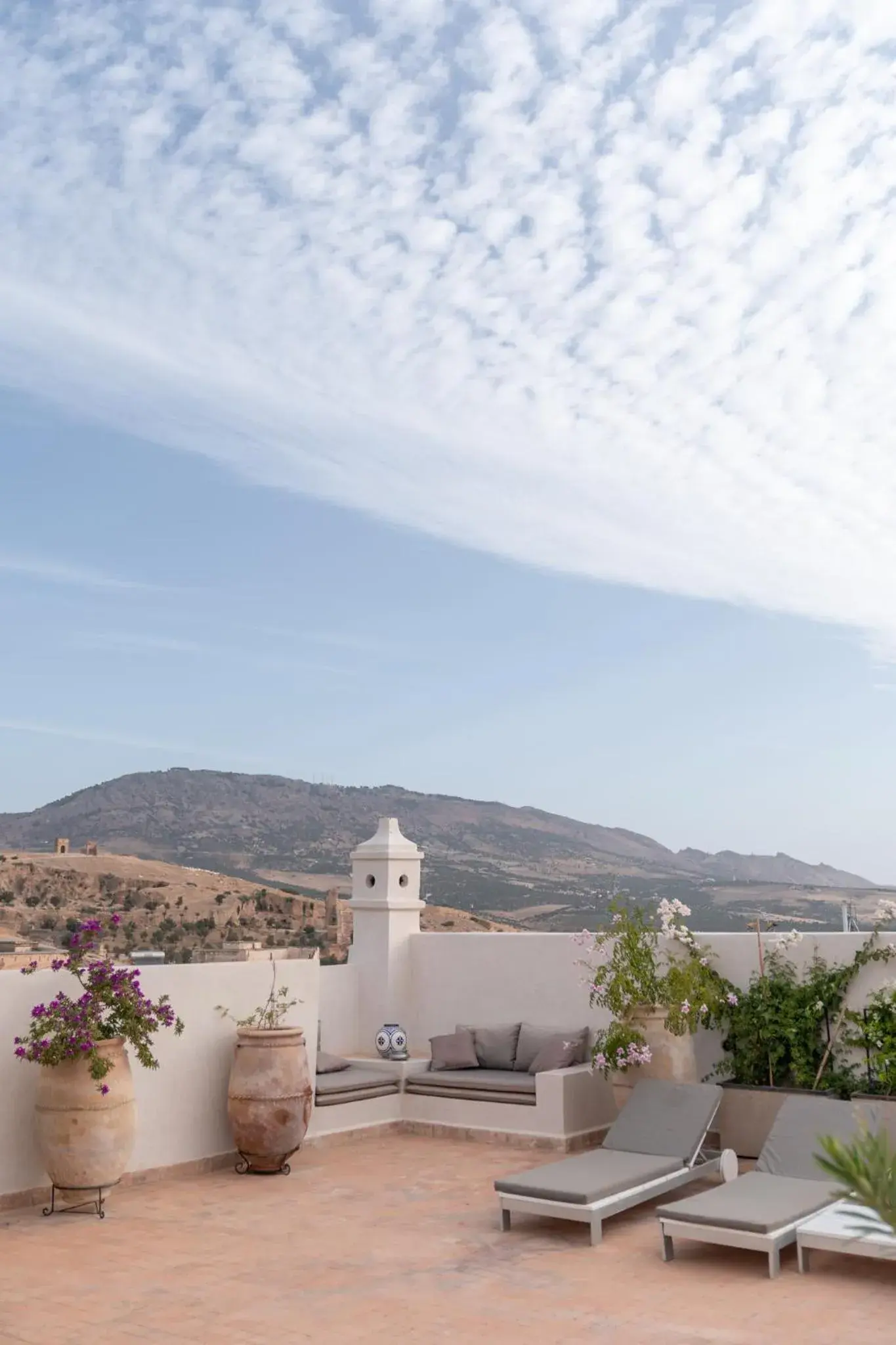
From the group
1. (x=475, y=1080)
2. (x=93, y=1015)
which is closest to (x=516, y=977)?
(x=475, y=1080)

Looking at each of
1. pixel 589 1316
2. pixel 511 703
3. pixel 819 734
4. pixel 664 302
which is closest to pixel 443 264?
pixel 664 302

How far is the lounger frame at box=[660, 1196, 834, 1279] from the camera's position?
580cm

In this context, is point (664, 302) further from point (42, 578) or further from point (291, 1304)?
point (42, 578)

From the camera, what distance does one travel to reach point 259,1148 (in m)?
8.09

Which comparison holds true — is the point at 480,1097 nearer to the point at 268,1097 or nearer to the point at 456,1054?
the point at 456,1054

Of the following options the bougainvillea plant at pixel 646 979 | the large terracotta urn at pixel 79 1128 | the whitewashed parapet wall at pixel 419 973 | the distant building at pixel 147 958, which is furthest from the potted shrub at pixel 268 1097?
the whitewashed parapet wall at pixel 419 973

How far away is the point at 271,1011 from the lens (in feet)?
29.2

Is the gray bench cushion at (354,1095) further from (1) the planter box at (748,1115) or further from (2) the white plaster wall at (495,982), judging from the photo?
(1) the planter box at (748,1115)

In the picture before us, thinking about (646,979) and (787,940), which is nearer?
(646,979)

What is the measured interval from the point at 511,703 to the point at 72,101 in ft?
69.0

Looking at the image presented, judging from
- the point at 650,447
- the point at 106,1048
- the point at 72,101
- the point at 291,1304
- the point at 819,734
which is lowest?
the point at 291,1304

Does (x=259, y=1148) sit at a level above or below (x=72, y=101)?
below

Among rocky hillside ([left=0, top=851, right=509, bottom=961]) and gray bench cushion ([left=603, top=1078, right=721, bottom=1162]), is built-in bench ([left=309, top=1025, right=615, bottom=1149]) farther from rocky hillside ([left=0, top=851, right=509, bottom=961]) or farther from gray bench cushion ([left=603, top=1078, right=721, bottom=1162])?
rocky hillside ([left=0, top=851, right=509, bottom=961])

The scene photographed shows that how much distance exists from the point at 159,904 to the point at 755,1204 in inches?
896
